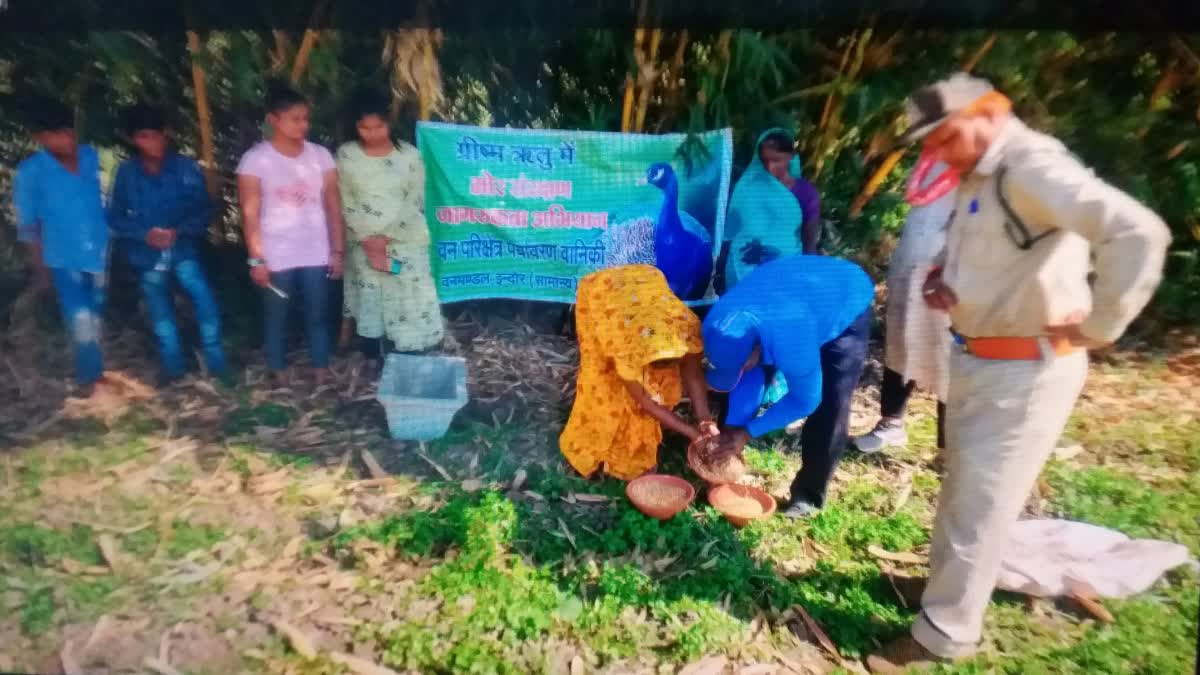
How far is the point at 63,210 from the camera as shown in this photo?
111 inches

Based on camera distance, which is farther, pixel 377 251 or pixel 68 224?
pixel 377 251

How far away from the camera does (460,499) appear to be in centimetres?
274

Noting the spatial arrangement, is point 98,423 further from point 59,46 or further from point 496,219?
point 496,219

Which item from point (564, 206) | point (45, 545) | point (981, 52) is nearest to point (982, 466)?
point (981, 52)

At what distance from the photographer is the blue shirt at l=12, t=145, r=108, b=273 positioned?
2.69m

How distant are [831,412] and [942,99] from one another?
1267 millimetres

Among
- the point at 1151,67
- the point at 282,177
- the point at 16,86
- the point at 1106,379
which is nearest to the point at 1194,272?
the point at 1106,379

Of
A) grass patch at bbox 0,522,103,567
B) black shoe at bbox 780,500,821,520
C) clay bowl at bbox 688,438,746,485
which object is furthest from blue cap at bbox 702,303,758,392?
grass patch at bbox 0,522,103,567

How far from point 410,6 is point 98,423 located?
2196mm

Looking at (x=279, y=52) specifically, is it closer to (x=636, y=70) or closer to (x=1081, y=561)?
(x=636, y=70)

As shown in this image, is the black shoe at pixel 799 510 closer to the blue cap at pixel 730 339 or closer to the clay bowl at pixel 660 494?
the clay bowl at pixel 660 494

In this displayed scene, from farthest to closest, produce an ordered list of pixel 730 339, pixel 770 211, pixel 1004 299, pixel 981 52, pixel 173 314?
pixel 173 314, pixel 770 211, pixel 730 339, pixel 981 52, pixel 1004 299

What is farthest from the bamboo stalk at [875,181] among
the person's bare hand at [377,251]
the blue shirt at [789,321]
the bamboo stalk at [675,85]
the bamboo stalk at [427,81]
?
the person's bare hand at [377,251]

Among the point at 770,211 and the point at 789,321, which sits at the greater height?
the point at 770,211
